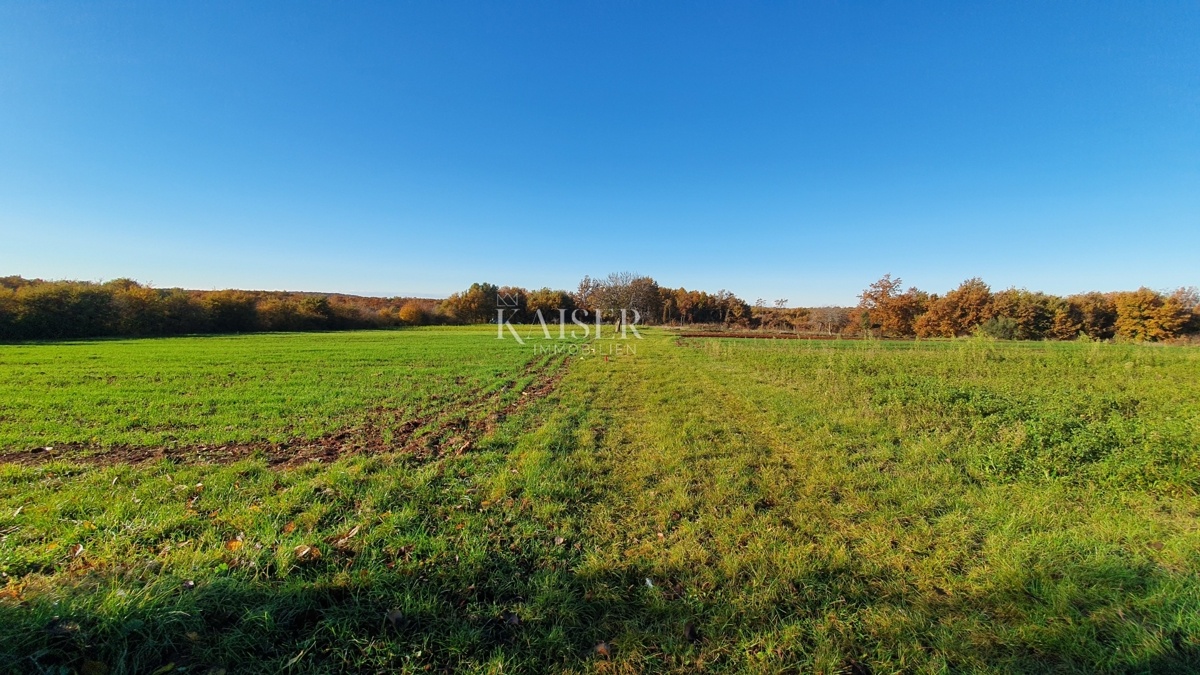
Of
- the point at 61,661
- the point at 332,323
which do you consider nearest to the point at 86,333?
the point at 332,323

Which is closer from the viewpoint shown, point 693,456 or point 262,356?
point 693,456

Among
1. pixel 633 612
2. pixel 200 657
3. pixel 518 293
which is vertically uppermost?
pixel 518 293

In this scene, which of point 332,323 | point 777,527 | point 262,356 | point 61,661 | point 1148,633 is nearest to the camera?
point 61,661

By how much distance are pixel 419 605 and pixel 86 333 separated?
67.7 meters

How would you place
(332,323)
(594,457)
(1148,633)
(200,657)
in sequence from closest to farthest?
(200,657) < (1148,633) < (594,457) < (332,323)

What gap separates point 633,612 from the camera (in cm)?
283

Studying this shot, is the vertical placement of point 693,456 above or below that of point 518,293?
below

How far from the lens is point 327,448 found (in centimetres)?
630

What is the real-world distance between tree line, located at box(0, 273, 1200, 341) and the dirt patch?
3528cm

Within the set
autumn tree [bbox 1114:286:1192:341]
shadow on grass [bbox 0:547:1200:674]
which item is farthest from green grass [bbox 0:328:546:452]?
autumn tree [bbox 1114:286:1192:341]

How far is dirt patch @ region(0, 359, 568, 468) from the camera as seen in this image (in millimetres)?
5668

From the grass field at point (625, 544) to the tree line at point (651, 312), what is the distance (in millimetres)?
32184

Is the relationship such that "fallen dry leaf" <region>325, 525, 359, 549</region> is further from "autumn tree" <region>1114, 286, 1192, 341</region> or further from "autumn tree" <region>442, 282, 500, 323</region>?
"autumn tree" <region>442, 282, 500, 323</region>

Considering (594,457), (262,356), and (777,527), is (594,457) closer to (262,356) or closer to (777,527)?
(777,527)
